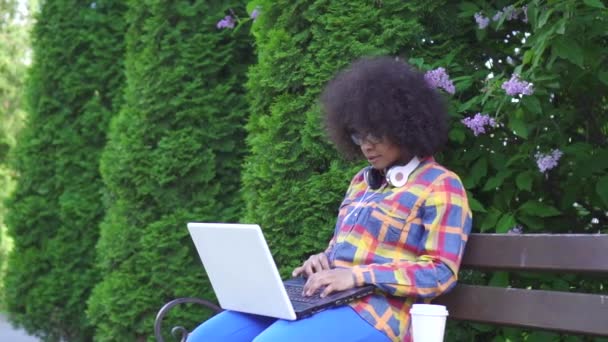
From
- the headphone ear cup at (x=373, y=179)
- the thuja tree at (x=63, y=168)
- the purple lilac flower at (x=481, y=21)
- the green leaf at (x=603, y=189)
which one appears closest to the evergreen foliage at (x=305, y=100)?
the purple lilac flower at (x=481, y=21)

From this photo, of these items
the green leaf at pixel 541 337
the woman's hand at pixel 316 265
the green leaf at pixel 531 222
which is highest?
the woman's hand at pixel 316 265

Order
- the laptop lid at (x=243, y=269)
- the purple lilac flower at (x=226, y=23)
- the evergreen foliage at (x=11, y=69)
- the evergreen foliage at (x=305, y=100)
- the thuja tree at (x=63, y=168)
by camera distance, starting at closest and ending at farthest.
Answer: the laptop lid at (x=243, y=269), the evergreen foliage at (x=305, y=100), the purple lilac flower at (x=226, y=23), the thuja tree at (x=63, y=168), the evergreen foliage at (x=11, y=69)

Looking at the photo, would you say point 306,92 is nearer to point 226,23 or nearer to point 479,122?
point 479,122

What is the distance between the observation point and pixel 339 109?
10.5ft

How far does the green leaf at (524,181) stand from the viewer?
3502 millimetres

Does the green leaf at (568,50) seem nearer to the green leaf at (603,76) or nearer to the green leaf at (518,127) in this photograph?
the green leaf at (603,76)

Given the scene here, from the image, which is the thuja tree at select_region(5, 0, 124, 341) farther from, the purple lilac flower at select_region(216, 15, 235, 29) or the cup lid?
the cup lid

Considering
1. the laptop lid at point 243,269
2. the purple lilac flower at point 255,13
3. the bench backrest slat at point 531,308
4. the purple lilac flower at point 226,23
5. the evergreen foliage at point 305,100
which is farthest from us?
the purple lilac flower at point 226,23

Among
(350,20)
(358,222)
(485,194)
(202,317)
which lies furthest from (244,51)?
(358,222)

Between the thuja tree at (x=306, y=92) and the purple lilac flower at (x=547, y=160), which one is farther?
the thuja tree at (x=306, y=92)

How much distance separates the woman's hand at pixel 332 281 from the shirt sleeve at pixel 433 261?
21mm

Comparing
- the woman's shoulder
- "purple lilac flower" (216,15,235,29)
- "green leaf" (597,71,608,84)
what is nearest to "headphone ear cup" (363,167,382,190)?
the woman's shoulder

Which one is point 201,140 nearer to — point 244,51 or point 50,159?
point 244,51

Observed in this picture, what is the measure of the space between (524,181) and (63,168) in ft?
14.0
